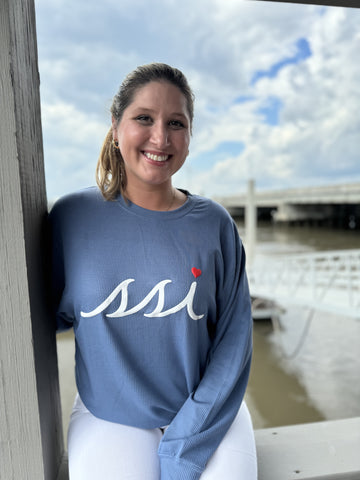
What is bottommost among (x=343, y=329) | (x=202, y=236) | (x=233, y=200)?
(x=343, y=329)

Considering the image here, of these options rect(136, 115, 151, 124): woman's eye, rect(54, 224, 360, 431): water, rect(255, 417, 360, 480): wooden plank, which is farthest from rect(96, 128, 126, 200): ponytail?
rect(54, 224, 360, 431): water

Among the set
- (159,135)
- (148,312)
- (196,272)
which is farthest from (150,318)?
(159,135)

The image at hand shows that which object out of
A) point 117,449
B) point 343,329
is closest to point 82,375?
point 117,449

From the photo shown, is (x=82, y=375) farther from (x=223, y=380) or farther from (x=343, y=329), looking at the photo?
(x=343, y=329)

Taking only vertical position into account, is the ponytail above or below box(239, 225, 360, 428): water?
above

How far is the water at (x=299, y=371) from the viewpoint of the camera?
539 cm

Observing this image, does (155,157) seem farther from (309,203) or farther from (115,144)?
(309,203)

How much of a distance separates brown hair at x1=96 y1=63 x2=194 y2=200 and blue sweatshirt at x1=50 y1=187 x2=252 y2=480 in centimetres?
3

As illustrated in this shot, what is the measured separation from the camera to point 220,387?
0.72m

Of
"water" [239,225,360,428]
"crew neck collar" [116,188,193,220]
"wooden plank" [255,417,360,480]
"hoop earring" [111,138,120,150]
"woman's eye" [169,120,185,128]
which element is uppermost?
"woman's eye" [169,120,185,128]

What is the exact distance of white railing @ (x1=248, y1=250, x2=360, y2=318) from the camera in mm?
4723

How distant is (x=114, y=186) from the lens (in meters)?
0.74

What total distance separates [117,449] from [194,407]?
16 centimetres

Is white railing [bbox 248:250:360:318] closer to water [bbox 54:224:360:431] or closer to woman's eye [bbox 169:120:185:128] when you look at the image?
water [bbox 54:224:360:431]
